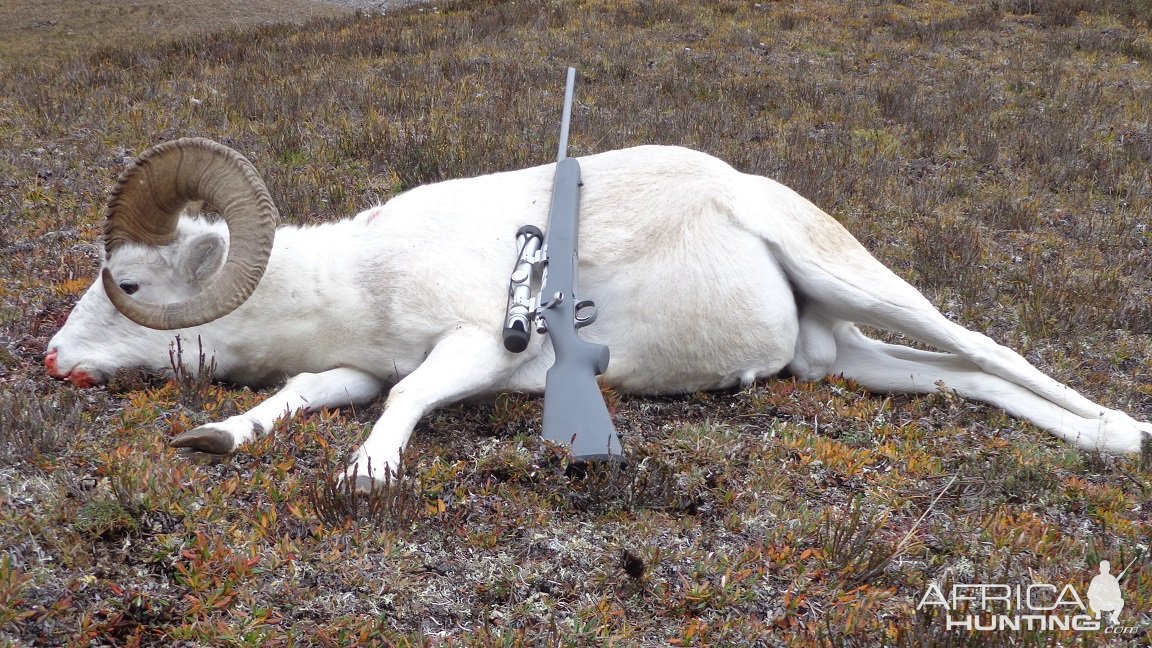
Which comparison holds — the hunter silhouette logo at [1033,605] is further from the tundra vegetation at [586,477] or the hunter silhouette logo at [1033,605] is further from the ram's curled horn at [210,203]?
the ram's curled horn at [210,203]

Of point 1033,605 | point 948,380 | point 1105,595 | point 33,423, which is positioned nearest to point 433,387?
point 33,423

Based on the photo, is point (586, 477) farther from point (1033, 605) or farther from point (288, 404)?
point (1033, 605)

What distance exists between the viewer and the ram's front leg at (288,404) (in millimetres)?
4043

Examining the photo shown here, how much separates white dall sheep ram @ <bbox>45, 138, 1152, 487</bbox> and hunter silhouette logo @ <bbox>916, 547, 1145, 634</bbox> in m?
1.77

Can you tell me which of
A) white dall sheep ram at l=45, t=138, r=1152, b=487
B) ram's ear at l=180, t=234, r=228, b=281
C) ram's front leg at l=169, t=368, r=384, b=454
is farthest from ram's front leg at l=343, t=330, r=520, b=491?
ram's ear at l=180, t=234, r=228, b=281

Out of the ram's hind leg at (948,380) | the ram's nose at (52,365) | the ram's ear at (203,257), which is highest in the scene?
the ram's ear at (203,257)

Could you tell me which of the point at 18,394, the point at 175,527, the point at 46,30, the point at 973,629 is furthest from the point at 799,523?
the point at 46,30

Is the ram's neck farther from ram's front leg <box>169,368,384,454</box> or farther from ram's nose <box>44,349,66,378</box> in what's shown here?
ram's nose <box>44,349,66,378</box>

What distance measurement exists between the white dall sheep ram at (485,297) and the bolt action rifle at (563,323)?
0.66 feet

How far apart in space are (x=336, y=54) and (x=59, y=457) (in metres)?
11.9

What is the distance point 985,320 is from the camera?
7105mm

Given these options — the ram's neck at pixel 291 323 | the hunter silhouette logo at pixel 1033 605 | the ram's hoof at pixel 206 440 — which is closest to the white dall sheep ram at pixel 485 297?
the ram's neck at pixel 291 323

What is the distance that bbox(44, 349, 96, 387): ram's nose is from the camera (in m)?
5.02

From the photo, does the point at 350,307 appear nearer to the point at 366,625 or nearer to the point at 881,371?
the point at 366,625
